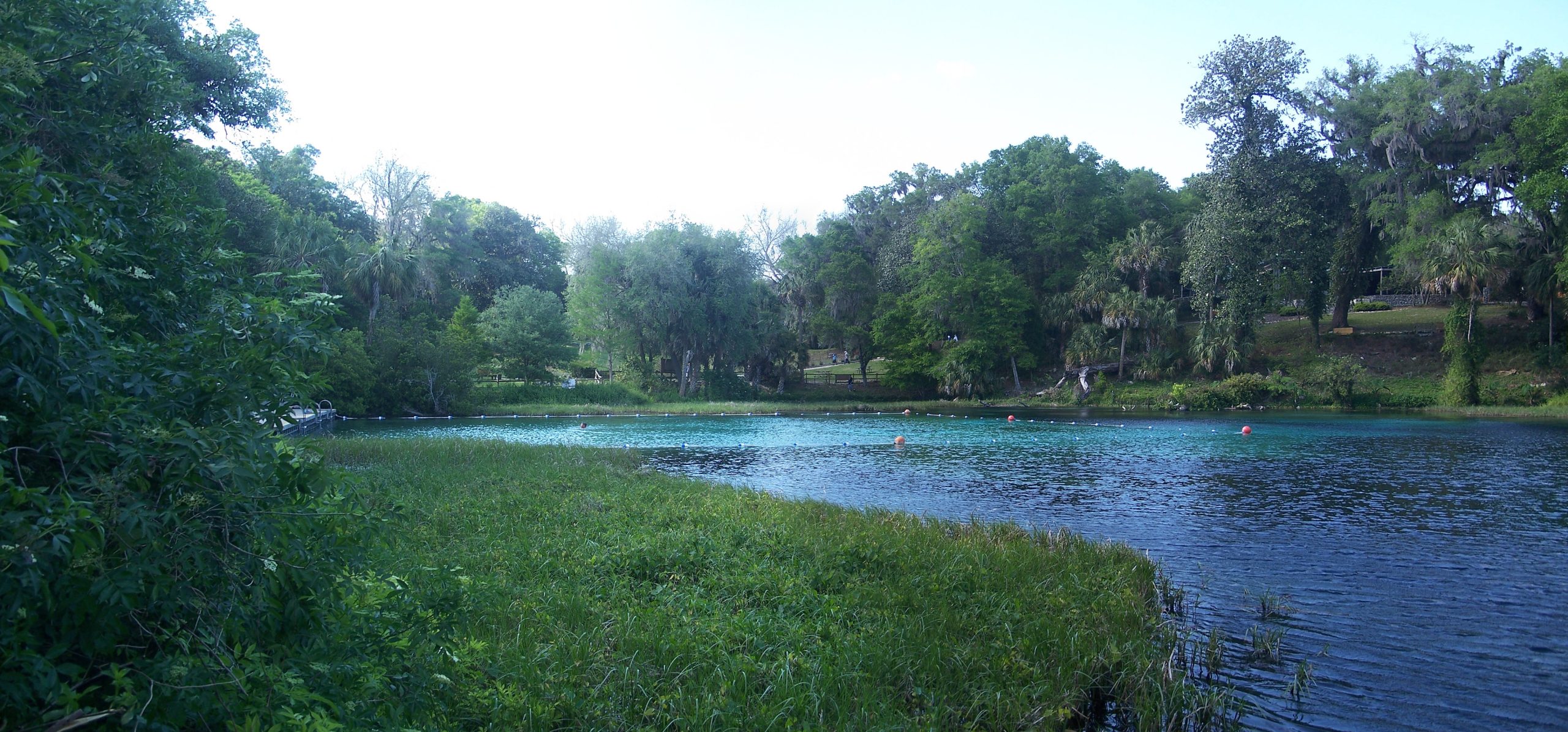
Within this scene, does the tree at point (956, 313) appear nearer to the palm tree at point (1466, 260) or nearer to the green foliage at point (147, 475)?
the palm tree at point (1466, 260)

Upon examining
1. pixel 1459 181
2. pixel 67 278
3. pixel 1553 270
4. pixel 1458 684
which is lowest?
pixel 1458 684

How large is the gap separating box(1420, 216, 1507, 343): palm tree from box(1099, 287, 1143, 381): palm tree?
12830mm

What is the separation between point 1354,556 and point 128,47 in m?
14.0

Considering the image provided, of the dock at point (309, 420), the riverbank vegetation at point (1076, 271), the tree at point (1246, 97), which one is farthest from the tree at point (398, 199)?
the tree at point (1246, 97)

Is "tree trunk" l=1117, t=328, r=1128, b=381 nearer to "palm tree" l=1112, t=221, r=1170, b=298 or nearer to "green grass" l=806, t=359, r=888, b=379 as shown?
"palm tree" l=1112, t=221, r=1170, b=298

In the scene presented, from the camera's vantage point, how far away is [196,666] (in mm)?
3053

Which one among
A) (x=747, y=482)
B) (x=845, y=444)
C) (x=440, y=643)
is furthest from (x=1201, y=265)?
(x=440, y=643)

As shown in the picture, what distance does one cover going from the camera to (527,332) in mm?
49125

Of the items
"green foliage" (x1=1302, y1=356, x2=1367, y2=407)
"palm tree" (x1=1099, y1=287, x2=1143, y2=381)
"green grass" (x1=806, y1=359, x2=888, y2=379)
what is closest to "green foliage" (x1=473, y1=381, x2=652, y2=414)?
"green grass" (x1=806, y1=359, x2=888, y2=379)

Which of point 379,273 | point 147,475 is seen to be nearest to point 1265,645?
point 147,475

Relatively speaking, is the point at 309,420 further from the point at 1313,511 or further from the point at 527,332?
the point at 1313,511

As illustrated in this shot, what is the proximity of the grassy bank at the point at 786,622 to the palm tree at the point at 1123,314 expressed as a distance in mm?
39327

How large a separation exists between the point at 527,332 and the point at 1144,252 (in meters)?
35.9

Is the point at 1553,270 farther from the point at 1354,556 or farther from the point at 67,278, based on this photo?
the point at 67,278
